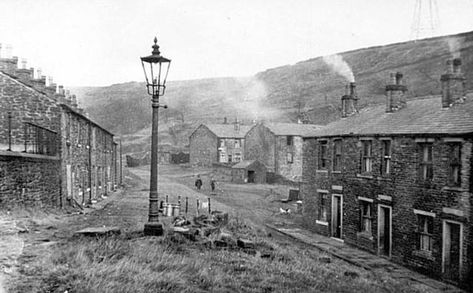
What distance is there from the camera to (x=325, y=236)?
2781cm

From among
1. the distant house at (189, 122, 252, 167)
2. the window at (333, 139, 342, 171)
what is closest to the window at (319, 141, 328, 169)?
the window at (333, 139, 342, 171)

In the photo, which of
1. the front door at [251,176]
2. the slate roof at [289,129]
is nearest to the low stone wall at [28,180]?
the front door at [251,176]

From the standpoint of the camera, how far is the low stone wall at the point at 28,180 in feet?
52.2

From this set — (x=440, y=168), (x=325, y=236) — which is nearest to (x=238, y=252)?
(x=440, y=168)

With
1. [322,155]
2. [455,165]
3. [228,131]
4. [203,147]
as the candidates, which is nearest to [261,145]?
[228,131]

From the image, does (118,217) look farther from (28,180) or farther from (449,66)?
(449,66)

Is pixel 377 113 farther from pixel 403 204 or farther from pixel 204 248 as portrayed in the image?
pixel 204 248

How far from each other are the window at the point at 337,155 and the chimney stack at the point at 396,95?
10.6ft

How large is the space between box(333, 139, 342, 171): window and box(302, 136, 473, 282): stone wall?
0.24m

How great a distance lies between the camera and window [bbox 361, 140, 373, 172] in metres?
24.1

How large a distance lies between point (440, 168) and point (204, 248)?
11502 mm

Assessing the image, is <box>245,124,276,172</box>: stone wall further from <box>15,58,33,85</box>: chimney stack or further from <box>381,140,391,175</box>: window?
<box>15,58,33,85</box>: chimney stack

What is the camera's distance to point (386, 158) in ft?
74.5

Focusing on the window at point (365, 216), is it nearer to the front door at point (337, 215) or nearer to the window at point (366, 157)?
the window at point (366, 157)
